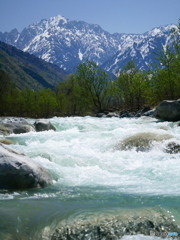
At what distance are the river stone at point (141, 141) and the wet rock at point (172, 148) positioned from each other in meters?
0.67

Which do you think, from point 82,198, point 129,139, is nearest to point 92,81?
point 129,139

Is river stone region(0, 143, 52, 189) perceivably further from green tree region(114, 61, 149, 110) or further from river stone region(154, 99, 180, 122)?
green tree region(114, 61, 149, 110)

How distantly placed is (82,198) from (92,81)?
3972 centimetres

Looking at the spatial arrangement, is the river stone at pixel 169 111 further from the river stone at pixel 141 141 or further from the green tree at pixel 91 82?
the green tree at pixel 91 82

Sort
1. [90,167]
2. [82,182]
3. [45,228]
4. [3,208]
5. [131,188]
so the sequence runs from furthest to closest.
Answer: [90,167] → [82,182] → [131,188] → [3,208] → [45,228]

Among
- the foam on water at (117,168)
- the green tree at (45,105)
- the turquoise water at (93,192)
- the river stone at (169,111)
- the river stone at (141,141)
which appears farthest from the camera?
the green tree at (45,105)

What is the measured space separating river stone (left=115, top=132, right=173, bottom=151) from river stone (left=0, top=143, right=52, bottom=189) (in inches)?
205

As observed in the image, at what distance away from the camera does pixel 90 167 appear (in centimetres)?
823

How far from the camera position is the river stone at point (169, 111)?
20.1 m

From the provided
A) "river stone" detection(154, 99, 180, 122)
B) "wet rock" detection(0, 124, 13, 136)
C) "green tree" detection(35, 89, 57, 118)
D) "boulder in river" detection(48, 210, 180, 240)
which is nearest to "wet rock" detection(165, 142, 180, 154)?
"boulder in river" detection(48, 210, 180, 240)

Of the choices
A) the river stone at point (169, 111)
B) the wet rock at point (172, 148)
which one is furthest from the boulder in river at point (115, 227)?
the river stone at point (169, 111)

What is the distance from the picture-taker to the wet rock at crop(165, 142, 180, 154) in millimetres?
10080

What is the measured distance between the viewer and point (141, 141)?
11086 millimetres

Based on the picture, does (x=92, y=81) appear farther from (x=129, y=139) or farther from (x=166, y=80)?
(x=129, y=139)
